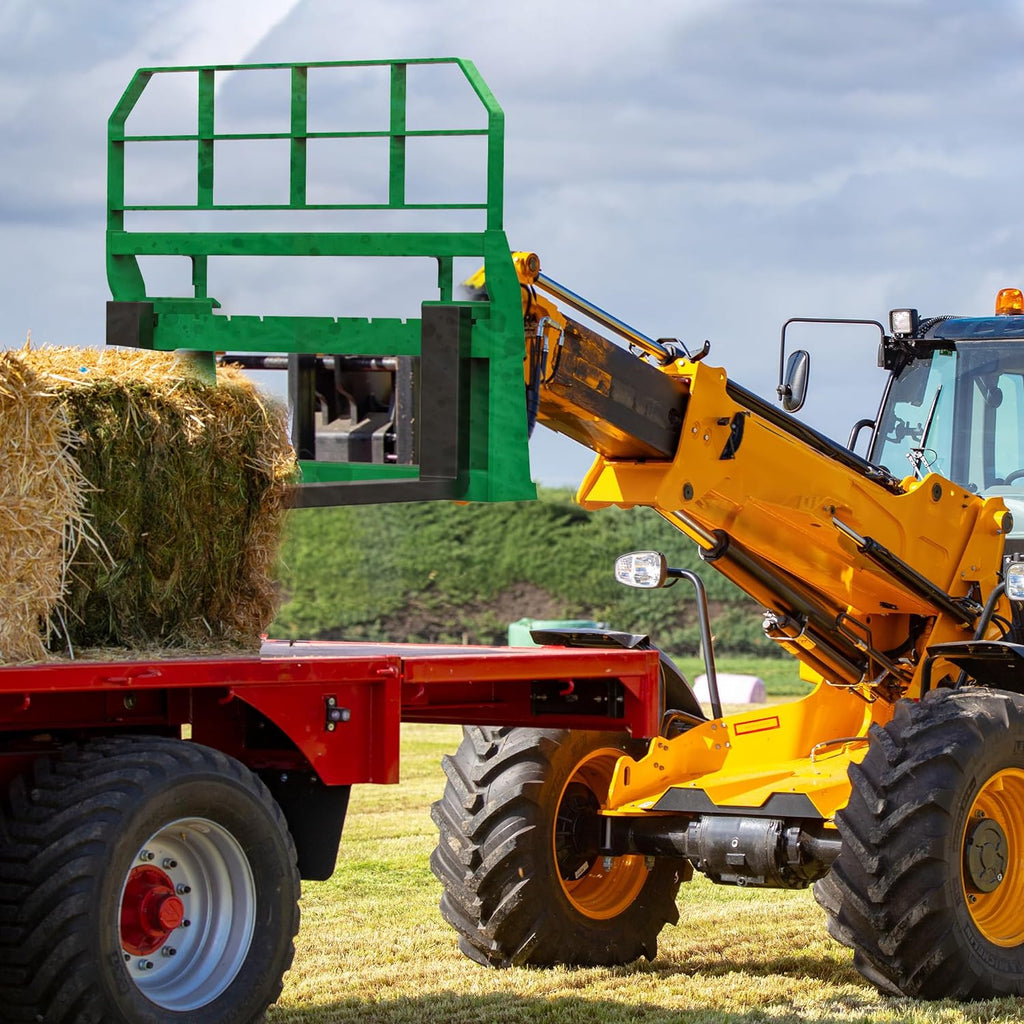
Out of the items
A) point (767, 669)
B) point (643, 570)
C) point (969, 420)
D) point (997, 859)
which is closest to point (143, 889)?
point (643, 570)

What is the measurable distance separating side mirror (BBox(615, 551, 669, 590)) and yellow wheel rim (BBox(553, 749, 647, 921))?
2.89 feet

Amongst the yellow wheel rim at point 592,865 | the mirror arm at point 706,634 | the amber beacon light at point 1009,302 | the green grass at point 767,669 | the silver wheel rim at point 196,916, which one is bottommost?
the green grass at point 767,669

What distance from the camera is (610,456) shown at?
759 cm

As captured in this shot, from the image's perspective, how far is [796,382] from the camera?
8.10 meters

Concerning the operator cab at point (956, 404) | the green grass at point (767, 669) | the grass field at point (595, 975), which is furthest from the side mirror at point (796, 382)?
the green grass at point (767, 669)

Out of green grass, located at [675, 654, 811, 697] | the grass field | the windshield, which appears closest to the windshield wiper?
the windshield

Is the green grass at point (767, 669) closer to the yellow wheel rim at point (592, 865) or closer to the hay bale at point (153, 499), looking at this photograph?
the yellow wheel rim at point (592, 865)

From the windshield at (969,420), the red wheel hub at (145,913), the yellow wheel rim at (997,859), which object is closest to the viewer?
the red wheel hub at (145,913)

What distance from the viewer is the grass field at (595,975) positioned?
7.12 metres

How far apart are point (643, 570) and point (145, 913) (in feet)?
10.2

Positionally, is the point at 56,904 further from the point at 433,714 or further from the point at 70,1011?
the point at 433,714

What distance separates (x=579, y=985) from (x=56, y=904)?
10.4 ft

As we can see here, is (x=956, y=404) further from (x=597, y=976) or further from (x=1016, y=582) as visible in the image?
(x=597, y=976)

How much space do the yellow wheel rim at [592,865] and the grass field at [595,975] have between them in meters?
0.32
